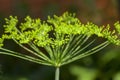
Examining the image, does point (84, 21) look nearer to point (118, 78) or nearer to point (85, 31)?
point (118, 78)

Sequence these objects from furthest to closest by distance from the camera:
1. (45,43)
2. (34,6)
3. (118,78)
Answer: (34,6)
(118,78)
(45,43)

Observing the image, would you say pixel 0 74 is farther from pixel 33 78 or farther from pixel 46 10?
pixel 46 10

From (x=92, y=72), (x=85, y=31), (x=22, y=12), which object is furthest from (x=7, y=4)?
(x=85, y=31)

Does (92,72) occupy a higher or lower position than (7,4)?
lower

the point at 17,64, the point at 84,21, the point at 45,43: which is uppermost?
the point at 84,21

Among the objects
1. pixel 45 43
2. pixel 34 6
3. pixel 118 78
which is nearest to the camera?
pixel 45 43

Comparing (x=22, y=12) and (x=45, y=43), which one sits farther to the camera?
(x=22, y=12)
